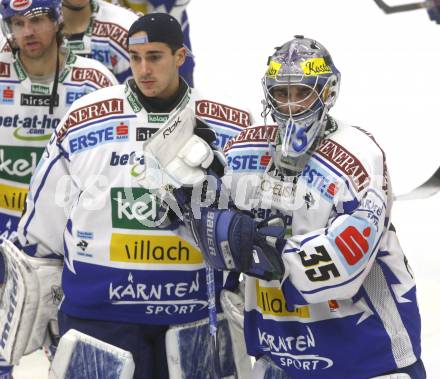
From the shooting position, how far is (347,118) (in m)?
8.14

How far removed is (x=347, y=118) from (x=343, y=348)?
4875mm

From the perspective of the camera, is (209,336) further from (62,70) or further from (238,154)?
(62,70)

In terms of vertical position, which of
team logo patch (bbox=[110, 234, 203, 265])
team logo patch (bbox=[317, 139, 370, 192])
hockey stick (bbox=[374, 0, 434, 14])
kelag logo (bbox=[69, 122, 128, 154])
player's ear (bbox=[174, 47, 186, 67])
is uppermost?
player's ear (bbox=[174, 47, 186, 67])

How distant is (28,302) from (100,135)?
2.10 ft

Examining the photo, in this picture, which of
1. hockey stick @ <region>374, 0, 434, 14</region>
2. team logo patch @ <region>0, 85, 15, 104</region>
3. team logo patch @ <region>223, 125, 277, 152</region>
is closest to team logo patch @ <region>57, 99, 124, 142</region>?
team logo patch @ <region>223, 125, 277, 152</region>

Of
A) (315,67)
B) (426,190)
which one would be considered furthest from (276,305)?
(426,190)

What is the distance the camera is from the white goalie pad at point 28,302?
4.07m

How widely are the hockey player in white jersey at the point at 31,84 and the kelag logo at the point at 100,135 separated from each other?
0.77 meters

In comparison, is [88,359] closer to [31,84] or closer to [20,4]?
[31,84]

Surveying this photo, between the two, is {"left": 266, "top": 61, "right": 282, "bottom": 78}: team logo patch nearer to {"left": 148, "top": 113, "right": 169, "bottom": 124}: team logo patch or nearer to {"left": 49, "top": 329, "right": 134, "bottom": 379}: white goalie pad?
{"left": 148, "top": 113, "right": 169, "bottom": 124}: team logo patch

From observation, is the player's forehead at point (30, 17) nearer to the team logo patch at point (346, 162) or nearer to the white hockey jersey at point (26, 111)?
the white hockey jersey at point (26, 111)

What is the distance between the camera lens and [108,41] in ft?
17.7

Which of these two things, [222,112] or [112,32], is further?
[112,32]

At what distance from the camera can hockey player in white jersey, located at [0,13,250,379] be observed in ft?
12.4
